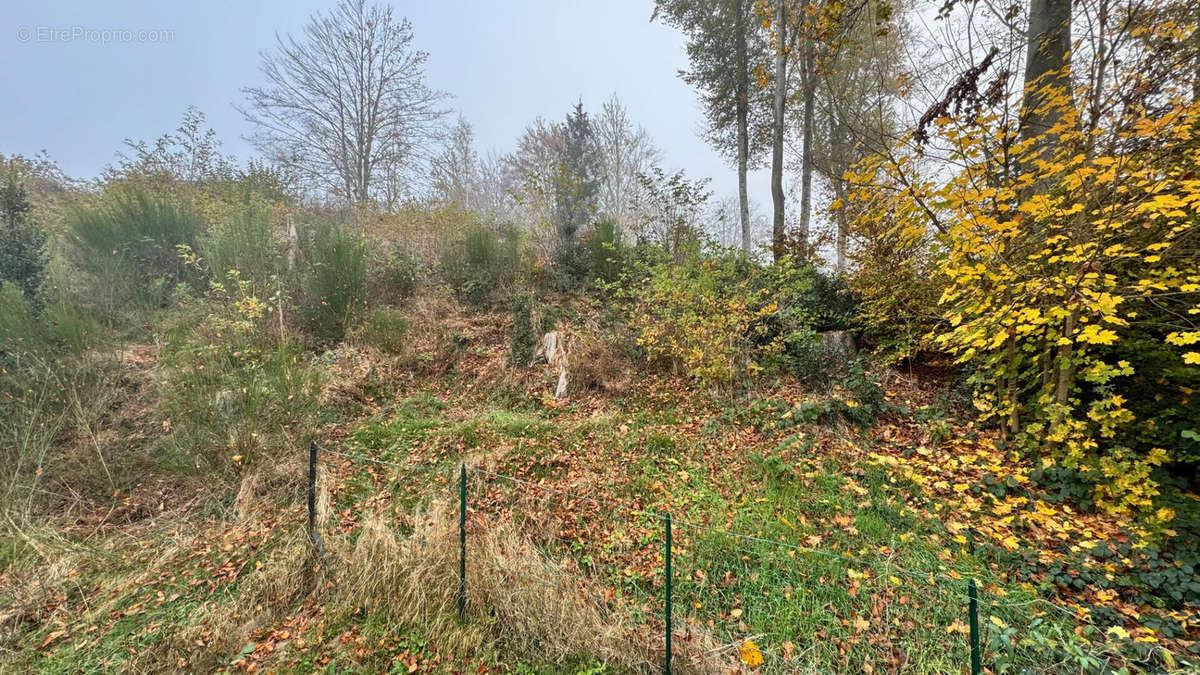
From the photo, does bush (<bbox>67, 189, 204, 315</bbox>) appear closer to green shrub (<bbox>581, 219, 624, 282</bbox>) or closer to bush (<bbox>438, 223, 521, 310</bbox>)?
bush (<bbox>438, 223, 521, 310</bbox>)

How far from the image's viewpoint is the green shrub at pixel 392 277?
25.2ft

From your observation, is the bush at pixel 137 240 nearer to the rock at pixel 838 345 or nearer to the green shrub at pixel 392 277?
the green shrub at pixel 392 277

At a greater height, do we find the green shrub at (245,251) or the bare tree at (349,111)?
the bare tree at (349,111)

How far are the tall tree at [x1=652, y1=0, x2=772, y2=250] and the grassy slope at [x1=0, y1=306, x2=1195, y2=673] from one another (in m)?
7.02

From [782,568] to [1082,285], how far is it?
2770 millimetres

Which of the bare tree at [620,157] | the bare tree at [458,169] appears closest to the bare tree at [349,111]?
the bare tree at [458,169]

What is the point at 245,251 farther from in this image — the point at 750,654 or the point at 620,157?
the point at 620,157

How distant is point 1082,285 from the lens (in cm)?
258

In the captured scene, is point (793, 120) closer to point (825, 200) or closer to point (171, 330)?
point (825, 200)

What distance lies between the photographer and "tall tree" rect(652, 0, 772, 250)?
379 inches

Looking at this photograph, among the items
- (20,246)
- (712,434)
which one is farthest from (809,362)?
(20,246)

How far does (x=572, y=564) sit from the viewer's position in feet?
9.68

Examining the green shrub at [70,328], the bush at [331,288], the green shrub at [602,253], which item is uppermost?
the green shrub at [602,253]

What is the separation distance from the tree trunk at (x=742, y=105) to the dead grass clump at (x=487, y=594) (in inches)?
330
